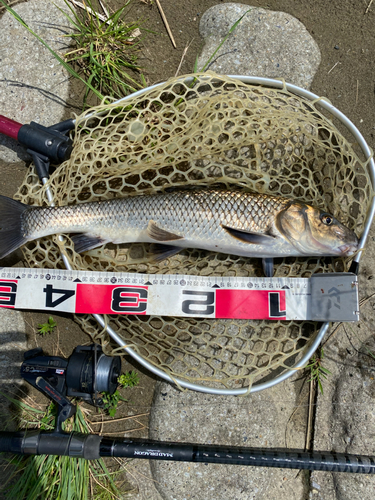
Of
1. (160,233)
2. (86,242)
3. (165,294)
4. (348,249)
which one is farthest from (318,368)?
(86,242)

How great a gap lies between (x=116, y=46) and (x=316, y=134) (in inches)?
71.9

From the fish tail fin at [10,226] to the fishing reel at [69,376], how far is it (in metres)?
0.78

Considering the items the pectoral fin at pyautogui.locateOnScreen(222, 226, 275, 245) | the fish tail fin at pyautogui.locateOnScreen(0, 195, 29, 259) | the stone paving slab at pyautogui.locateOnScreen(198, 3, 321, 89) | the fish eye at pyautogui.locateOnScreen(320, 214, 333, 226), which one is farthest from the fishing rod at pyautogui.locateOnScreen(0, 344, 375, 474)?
the stone paving slab at pyautogui.locateOnScreen(198, 3, 321, 89)

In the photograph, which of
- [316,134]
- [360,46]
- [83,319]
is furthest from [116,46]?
[83,319]

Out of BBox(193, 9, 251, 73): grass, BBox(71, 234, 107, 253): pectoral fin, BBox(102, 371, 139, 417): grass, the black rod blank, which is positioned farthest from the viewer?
BBox(193, 9, 251, 73): grass

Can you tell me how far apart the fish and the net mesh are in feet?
0.57

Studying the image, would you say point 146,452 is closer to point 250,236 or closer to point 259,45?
point 250,236

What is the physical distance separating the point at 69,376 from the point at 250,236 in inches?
61.6

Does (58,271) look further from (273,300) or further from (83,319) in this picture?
(273,300)

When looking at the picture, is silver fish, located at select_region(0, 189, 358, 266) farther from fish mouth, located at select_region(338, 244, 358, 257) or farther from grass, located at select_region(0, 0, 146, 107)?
grass, located at select_region(0, 0, 146, 107)

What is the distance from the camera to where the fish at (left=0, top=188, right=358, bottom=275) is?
2256 millimetres

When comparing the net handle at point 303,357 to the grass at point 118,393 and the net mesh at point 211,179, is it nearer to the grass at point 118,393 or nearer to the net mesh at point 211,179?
the net mesh at point 211,179

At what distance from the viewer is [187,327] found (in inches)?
98.5

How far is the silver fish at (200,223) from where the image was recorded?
2254mm
